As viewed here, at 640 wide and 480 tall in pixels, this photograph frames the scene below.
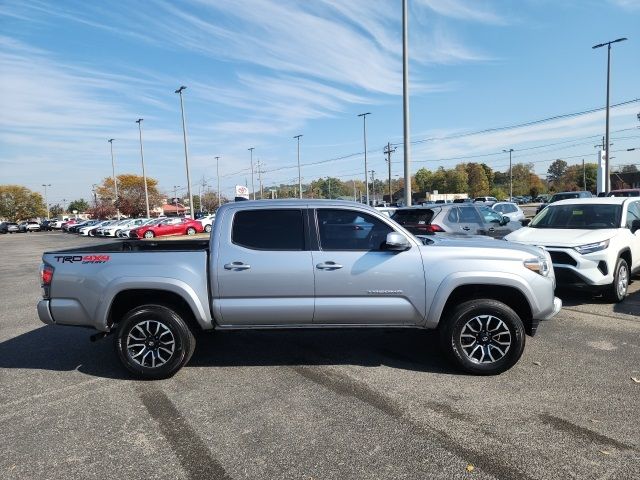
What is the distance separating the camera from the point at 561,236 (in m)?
7.94

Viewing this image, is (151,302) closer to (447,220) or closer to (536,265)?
(536,265)

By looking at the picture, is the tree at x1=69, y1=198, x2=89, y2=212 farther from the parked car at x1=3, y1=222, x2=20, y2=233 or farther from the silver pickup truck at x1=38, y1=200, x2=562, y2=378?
the silver pickup truck at x1=38, y1=200, x2=562, y2=378

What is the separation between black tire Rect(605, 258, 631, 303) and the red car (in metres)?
30.1

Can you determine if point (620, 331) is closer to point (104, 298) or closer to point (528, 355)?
point (528, 355)

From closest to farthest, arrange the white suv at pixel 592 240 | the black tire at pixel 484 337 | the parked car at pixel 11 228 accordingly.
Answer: the black tire at pixel 484 337, the white suv at pixel 592 240, the parked car at pixel 11 228

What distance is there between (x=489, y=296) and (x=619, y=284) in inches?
158

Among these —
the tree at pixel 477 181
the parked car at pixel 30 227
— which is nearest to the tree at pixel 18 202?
the parked car at pixel 30 227

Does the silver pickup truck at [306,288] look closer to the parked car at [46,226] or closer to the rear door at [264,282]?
the rear door at [264,282]

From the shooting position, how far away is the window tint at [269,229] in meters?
4.84

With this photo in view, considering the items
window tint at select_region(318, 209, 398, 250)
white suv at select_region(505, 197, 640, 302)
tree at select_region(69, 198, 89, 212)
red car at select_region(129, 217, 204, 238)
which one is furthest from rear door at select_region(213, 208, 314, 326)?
tree at select_region(69, 198, 89, 212)

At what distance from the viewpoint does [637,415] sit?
Answer: 3.75 meters

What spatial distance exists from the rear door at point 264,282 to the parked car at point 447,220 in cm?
571

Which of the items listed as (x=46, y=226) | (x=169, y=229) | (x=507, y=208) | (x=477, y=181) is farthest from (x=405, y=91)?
(x=477, y=181)

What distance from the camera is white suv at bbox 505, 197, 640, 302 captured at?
7.28 meters
